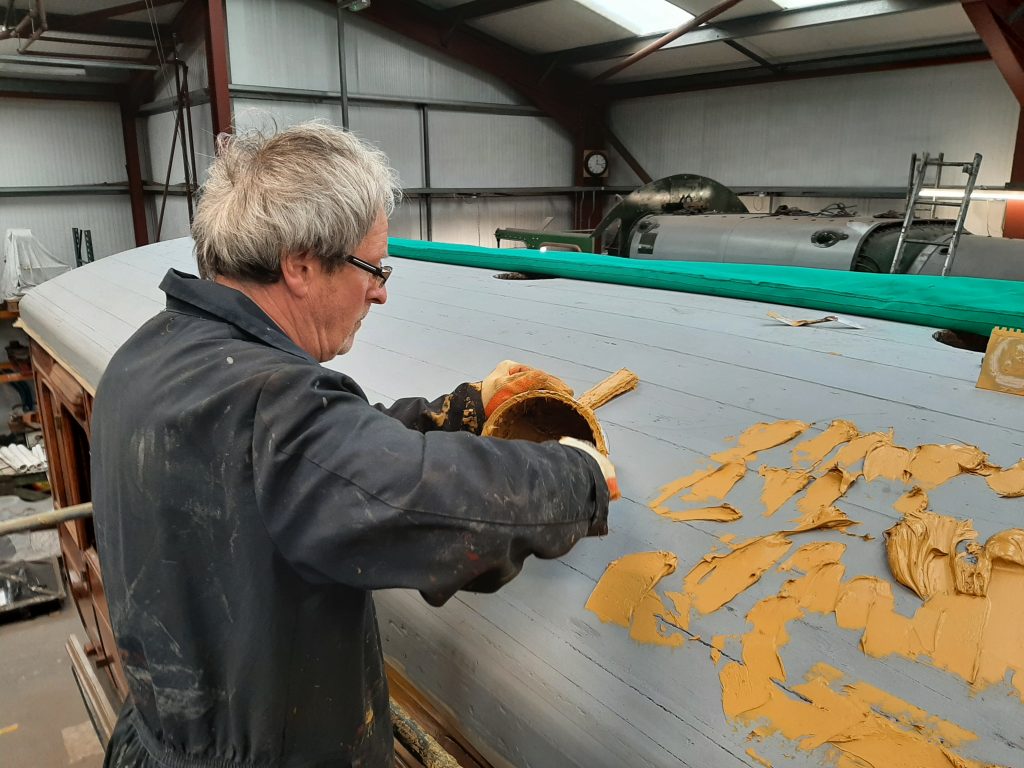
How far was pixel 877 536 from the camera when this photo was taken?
1302mm

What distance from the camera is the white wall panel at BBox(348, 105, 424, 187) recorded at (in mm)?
12156

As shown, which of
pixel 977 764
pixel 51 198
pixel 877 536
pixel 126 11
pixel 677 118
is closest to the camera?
pixel 977 764

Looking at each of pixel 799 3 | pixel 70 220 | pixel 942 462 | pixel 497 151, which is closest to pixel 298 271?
pixel 942 462

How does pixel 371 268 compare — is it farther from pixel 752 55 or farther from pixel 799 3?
pixel 752 55

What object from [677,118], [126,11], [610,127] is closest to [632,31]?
[677,118]

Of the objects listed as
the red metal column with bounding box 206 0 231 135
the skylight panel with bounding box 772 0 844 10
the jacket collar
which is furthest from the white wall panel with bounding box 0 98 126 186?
the jacket collar

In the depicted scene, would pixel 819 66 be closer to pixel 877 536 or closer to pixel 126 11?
pixel 126 11

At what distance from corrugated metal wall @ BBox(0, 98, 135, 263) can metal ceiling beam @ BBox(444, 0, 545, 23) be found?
5.74 m

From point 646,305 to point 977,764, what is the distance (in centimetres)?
204

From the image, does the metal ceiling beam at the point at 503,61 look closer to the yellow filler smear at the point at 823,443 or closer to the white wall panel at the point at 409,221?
the white wall panel at the point at 409,221

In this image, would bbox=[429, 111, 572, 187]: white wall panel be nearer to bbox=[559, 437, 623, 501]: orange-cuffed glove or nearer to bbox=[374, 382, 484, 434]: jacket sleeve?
bbox=[374, 382, 484, 434]: jacket sleeve

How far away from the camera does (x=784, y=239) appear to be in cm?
644

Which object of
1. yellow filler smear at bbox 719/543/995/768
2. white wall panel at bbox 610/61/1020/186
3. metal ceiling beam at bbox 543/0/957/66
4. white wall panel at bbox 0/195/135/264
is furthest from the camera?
white wall panel at bbox 0/195/135/264

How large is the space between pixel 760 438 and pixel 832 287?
129 centimetres
